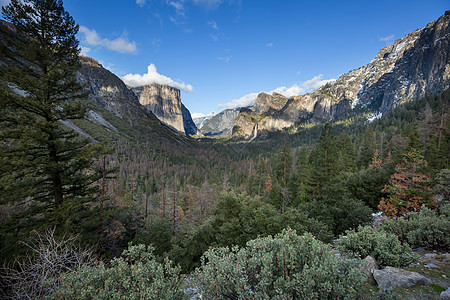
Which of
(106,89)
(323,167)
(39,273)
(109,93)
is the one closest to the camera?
(39,273)

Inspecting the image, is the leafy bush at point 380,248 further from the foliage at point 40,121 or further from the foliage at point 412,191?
the foliage at point 40,121

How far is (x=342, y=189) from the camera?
1541 cm

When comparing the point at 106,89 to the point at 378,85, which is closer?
the point at 378,85

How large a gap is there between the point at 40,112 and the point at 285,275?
12484 mm

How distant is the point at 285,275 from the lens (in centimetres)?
357

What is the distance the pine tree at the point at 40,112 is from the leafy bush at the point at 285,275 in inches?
311

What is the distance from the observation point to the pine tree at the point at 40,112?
766cm

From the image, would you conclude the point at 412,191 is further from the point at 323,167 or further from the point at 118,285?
the point at 118,285

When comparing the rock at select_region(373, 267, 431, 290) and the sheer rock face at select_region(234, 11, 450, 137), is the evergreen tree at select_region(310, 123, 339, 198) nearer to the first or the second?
the rock at select_region(373, 267, 431, 290)

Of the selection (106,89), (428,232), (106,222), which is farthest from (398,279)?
(106,89)

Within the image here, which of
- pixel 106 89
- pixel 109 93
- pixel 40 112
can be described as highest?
pixel 106 89

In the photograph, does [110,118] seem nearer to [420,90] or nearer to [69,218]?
[69,218]

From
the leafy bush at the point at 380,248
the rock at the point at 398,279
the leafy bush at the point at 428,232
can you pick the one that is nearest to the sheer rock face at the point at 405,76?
the leafy bush at the point at 428,232

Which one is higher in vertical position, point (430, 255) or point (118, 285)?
point (118, 285)
